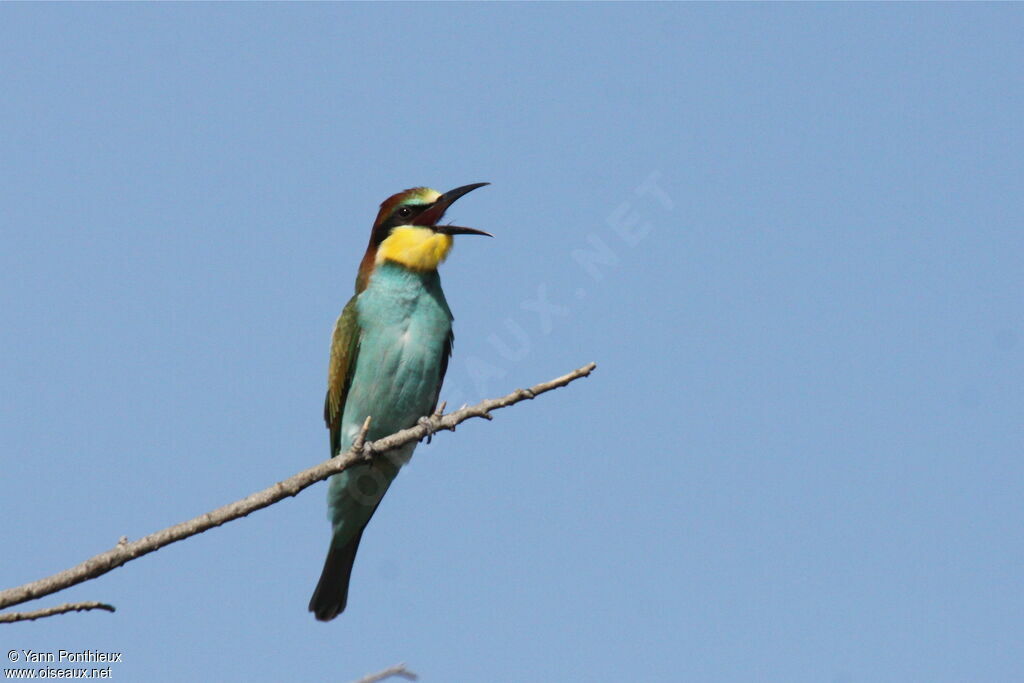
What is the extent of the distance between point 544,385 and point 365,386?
2400 millimetres

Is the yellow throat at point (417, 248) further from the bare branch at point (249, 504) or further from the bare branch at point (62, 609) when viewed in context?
the bare branch at point (62, 609)

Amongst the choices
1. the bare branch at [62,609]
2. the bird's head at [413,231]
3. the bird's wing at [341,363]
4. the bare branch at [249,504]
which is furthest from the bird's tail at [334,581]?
the bare branch at [62,609]

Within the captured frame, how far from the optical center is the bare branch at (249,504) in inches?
97.9

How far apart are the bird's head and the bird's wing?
0.71 feet

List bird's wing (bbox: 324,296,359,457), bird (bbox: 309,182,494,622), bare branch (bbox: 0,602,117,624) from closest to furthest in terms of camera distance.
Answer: bare branch (bbox: 0,602,117,624)
bird (bbox: 309,182,494,622)
bird's wing (bbox: 324,296,359,457)

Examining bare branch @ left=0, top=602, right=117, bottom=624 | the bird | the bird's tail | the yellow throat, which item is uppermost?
the yellow throat

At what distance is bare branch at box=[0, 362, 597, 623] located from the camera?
2.49 m

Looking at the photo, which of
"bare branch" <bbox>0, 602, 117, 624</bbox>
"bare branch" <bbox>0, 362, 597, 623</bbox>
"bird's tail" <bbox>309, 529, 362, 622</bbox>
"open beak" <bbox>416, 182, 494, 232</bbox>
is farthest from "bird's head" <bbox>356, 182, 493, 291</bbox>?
"bare branch" <bbox>0, 602, 117, 624</bbox>

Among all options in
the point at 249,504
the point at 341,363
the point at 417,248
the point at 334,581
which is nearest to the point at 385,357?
the point at 341,363

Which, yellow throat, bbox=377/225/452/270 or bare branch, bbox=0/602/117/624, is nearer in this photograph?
bare branch, bbox=0/602/117/624

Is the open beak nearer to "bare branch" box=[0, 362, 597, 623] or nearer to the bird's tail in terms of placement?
the bird's tail

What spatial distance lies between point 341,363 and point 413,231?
73 cm

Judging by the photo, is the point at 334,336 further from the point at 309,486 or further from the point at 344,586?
the point at 309,486

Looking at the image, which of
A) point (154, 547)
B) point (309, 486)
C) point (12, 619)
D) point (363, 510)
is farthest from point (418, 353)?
point (12, 619)
